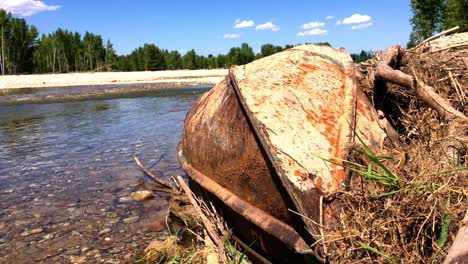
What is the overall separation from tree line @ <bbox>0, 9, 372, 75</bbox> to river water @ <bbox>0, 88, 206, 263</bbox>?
60684 millimetres

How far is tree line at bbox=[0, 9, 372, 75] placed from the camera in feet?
214

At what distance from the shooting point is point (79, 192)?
18.4ft

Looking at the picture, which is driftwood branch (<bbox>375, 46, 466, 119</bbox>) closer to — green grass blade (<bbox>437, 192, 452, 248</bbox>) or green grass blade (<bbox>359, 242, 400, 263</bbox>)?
green grass blade (<bbox>437, 192, 452, 248</bbox>)

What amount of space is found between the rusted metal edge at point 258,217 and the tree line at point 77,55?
2651 inches

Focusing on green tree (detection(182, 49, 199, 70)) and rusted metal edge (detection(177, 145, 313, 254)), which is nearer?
rusted metal edge (detection(177, 145, 313, 254))

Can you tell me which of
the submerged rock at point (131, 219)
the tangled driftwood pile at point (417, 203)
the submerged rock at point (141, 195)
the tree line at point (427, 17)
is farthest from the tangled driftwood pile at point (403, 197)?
the tree line at point (427, 17)

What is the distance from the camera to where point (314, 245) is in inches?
86.7

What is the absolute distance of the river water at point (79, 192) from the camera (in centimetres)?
392

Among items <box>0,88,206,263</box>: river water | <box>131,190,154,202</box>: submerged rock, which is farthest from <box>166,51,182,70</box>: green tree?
<box>131,190,154,202</box>: submerged rock

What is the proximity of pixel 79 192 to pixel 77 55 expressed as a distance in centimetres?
7924

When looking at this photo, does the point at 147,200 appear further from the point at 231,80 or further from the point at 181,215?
the point at 231,80

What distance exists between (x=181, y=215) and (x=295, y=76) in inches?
80.9

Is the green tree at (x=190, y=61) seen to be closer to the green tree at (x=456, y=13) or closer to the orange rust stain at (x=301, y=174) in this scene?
the green tree at (x=456, y=13)

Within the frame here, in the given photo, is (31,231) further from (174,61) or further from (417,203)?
(174,61)
